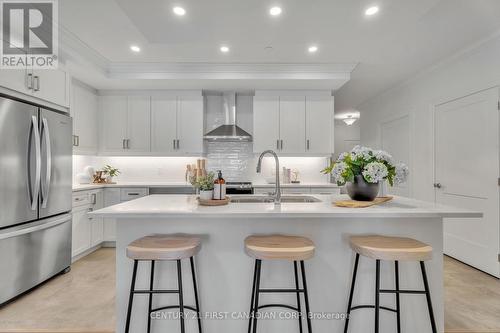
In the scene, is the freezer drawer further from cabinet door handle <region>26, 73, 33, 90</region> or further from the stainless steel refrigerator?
cabinet door handle <region>26, 73, 33, 90</region>

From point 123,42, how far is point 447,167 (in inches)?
176

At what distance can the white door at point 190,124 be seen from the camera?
4305 mm

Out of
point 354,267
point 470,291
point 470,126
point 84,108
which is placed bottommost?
point 470,291

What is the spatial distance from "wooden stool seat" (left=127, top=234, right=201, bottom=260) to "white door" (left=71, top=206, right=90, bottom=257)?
7.24 ft

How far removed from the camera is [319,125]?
14.1ft

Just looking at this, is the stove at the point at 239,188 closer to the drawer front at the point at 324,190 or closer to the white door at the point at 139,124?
the drawer front at the point at 324,190

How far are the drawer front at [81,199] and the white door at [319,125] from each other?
3.31 m

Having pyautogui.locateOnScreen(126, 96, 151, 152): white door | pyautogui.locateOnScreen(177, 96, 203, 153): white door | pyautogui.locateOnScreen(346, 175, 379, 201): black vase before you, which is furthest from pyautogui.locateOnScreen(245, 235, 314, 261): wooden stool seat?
pyautogui.locateOnScreen(126, 96, 151, 152): white door

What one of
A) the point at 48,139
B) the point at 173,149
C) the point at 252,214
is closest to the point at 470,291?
the point at 252,214

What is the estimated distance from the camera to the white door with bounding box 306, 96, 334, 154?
A: 4295 millimetres

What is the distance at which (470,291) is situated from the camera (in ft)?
8.46

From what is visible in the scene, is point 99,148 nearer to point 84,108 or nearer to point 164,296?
point 84,108

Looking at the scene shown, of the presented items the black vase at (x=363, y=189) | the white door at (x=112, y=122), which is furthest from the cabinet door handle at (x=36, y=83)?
the black vase at (x=363, y=189)

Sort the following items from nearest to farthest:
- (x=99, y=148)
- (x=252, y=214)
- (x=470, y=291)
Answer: (x=252, y=214) → (x=470, y=291) → (x=99, y=148)
